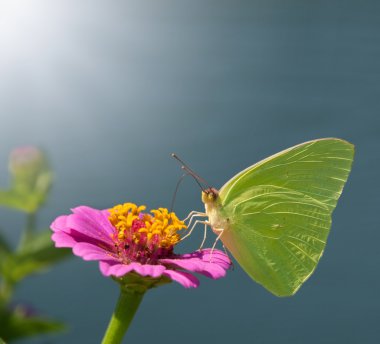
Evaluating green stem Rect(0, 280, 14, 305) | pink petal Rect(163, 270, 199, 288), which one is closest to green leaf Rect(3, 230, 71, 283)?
green stem Rect(0, 280, 14, 305)

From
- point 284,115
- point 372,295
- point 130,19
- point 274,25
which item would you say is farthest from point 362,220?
point 130,19

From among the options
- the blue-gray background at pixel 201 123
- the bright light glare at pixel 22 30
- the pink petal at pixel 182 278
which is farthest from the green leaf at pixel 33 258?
the bright light glare at pixel 22 30

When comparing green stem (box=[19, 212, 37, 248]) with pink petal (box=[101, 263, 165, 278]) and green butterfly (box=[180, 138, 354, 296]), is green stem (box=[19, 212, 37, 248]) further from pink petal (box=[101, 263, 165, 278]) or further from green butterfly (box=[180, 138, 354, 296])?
pink petal (box=[101, 263, 165, 278])

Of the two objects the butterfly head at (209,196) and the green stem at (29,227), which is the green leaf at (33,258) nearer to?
the green stem at (29,227)

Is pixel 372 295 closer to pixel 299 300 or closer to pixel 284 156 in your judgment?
pixel 299 300

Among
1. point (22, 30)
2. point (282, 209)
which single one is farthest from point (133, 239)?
point (22, 30)
